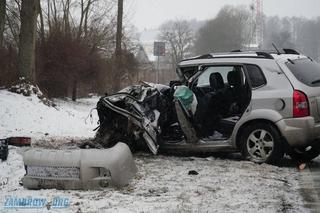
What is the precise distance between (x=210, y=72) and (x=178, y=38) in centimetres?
6862

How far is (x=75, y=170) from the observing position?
620cm

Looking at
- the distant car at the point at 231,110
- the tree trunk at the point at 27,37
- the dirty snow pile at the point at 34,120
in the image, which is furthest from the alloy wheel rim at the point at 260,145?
the tree trunk at the point at 27,37

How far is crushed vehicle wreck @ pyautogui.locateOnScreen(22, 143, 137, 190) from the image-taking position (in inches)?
243

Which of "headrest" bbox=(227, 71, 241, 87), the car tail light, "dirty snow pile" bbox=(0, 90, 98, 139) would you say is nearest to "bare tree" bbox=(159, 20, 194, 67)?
"dirty snow pile" bbox=(0, 90, 98, 139)

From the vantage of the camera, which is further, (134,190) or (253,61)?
(253,61)

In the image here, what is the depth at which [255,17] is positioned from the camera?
66.3 m

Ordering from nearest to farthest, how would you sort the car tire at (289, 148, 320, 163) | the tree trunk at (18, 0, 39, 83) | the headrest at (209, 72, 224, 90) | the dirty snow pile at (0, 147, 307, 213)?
1. the dirty snow pile at (0, 147, 307, 213)
2. the car tire at (289, 148, 320, 163)
3. the headrest at (209, 72, 224, 90)
4. the tree trunk at (18, 0, 39, 83)

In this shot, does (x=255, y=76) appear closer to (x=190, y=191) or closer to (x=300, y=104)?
(x=300, y=104)

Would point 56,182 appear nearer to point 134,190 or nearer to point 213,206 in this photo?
point 134,190

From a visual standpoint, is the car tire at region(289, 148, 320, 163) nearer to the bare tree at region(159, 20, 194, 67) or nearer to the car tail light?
the car tail light

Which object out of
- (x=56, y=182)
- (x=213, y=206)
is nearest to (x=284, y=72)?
(x=213, y=206)

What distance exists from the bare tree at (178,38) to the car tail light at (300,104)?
218 ft

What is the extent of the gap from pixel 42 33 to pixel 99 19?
875cm

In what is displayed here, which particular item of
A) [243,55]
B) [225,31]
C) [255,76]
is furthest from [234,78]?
[225,31]
